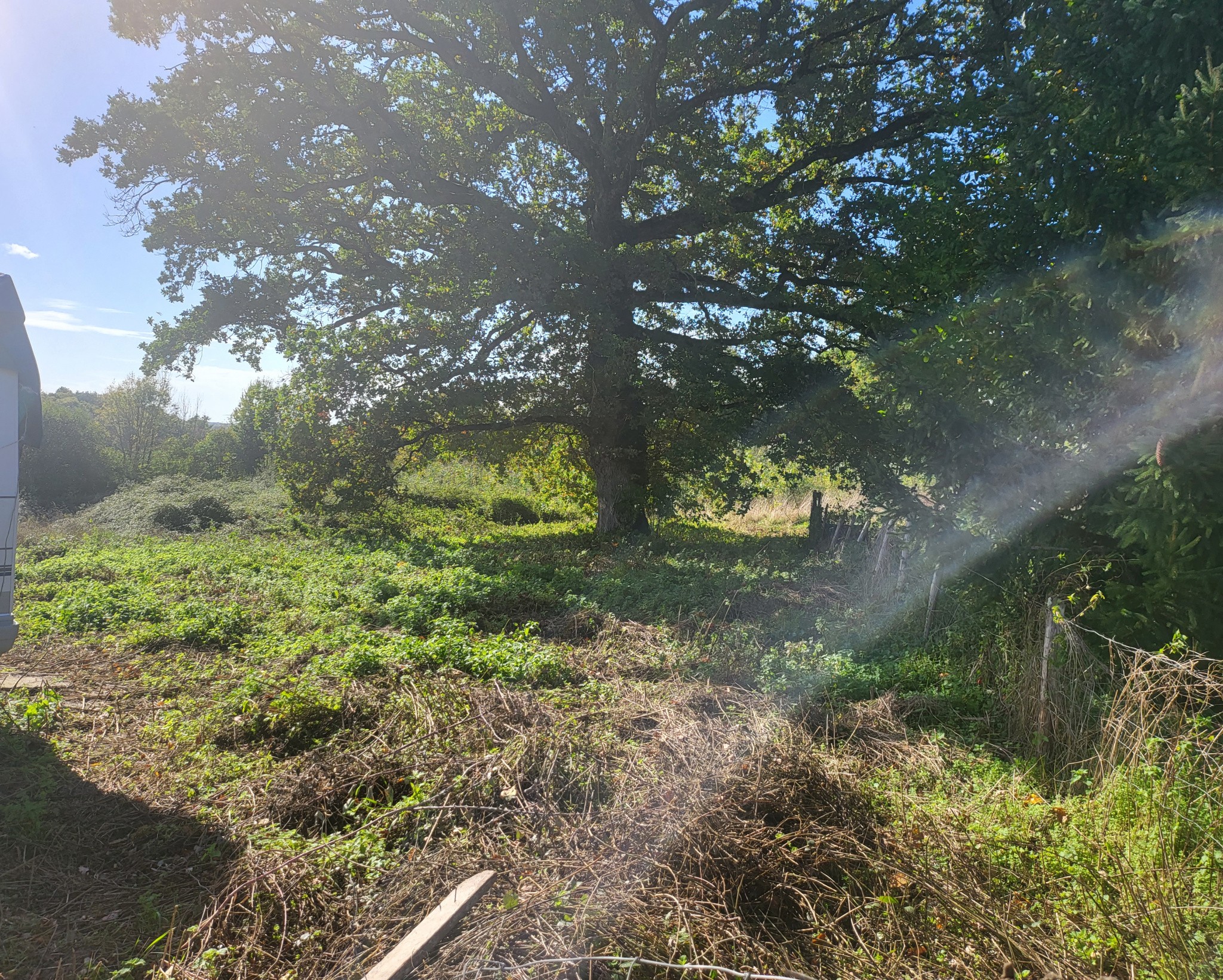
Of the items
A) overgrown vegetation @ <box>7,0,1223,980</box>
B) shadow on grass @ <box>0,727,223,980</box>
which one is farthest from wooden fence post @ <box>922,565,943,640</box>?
shadow on grass @ <box>0,727,223,980</box>

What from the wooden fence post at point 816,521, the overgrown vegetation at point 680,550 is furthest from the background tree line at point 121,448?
the wooden fence post at point 816,521

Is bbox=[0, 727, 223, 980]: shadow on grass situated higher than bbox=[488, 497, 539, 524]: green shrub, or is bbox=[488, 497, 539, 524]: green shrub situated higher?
bbox=[488, 497, 539, 524]: green shrub

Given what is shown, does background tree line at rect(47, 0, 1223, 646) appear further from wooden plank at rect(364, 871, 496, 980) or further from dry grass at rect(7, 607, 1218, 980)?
wooden plank at rect(364, 871, 496, 980)

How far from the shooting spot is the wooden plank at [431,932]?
278 cm

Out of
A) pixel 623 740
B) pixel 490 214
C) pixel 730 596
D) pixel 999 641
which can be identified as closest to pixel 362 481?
pixel 490 214

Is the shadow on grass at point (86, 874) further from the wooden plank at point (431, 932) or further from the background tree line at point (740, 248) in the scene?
the background tree line at point (740, 248)

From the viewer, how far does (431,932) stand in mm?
2938

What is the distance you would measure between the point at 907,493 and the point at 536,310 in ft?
26.8

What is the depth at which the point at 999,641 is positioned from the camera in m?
5.50

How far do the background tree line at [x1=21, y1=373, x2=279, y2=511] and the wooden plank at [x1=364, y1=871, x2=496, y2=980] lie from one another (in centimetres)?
1917

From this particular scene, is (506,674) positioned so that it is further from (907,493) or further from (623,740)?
(907,493)

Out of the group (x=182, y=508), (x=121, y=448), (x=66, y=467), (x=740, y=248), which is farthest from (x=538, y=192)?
(x=121, y=448)

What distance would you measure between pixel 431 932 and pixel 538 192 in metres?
14.6

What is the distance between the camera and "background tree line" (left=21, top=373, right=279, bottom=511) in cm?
2398
